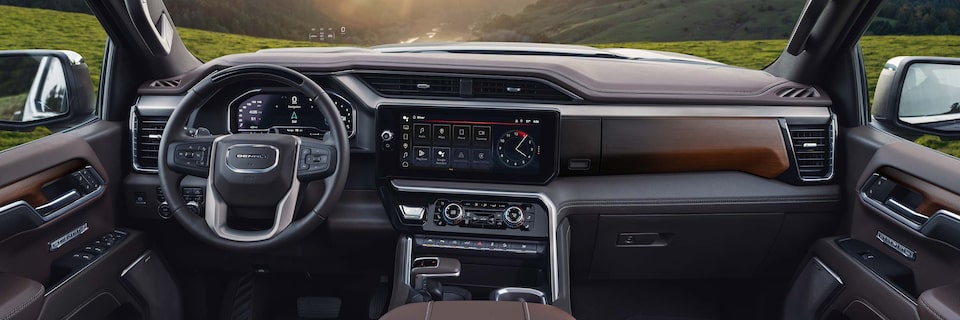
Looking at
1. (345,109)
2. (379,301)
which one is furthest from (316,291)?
(345,109)

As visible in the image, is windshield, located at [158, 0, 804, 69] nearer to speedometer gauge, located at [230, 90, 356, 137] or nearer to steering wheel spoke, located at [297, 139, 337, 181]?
speedometer gauge, located at [230, 90, 356, 137]

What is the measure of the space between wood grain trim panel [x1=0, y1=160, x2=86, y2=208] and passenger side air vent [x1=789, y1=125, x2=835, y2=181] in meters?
2.76

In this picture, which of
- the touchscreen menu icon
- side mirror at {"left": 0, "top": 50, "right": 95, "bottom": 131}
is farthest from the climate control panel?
side mirror at {"left": 0, "top": 50, "right": 95, "bottom": 131}

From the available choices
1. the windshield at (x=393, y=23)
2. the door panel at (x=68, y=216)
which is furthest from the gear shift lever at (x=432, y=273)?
the door panel at (x=68, y=216)

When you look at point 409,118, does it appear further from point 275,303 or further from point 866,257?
point 866,257

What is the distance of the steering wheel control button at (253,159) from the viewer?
2.14 m

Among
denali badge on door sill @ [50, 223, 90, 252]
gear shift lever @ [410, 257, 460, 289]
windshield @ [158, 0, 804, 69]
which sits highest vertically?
windshield @ [158, 0, 804, 69]

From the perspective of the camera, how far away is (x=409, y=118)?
2484 mm

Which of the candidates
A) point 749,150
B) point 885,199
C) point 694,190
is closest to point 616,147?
point 694,190

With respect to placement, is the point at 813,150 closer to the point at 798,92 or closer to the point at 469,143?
the point at 798,92

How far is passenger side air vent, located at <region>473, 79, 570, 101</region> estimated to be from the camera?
251 cm

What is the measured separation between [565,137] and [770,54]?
3.97 ft

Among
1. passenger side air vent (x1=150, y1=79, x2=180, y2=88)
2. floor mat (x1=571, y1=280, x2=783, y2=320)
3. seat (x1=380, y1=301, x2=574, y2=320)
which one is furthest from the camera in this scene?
floor mat (x1=571, y1=280, x2=783, y2=320)

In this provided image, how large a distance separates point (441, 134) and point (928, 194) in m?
1.68
